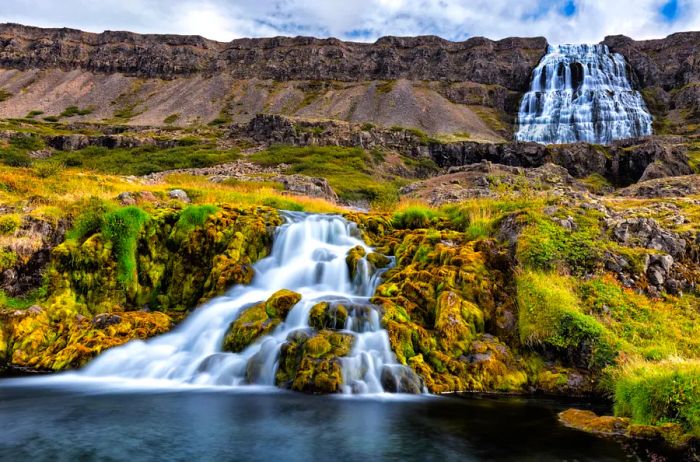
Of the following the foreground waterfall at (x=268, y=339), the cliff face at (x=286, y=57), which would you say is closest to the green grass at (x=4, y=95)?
the cliff face at (x=286, y=57)

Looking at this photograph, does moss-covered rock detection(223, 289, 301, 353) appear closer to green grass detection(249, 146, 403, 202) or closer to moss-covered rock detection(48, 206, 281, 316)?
moss-covered rock detection(48, 206, 281, 316)

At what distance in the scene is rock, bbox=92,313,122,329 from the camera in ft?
44.4

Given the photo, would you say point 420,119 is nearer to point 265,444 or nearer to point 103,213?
point 103,213

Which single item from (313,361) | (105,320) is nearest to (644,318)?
(313,361)

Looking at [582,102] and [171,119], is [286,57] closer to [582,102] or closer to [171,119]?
[171,119]

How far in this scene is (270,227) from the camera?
18.2 metres

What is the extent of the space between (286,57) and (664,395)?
468 ft

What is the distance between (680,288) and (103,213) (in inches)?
672

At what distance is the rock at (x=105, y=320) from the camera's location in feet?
44.4

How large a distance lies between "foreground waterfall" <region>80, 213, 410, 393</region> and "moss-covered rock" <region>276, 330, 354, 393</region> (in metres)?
0.20

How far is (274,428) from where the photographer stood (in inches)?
343

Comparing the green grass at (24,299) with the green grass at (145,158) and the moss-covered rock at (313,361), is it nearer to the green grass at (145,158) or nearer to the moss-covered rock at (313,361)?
the moss-covered rock at (313,361)

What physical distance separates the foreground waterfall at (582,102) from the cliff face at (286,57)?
21.3 metres

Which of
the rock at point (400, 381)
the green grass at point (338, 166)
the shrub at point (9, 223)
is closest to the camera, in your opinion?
the rock at point (400, 381)
